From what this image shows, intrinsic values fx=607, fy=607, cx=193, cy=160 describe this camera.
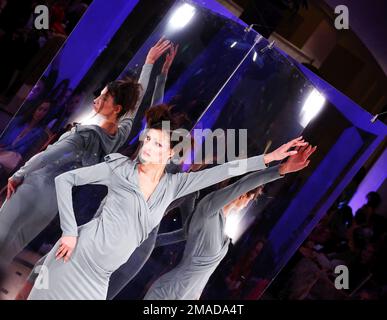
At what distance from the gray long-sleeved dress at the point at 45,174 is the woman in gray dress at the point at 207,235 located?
42cm

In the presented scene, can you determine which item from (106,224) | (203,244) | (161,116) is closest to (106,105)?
(161,116)

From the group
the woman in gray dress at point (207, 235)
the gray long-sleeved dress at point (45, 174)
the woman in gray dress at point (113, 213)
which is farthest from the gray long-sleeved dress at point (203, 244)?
the gray long-sleeved dress at point (45, 174)

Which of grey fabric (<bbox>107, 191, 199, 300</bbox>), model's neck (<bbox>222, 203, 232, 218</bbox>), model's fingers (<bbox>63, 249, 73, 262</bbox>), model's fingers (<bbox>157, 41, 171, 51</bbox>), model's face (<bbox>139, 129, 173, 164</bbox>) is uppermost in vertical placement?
model's fingers (<bbox>157, 41, 171, 51</bbox>)

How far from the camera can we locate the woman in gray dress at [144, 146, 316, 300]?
7.84 feet

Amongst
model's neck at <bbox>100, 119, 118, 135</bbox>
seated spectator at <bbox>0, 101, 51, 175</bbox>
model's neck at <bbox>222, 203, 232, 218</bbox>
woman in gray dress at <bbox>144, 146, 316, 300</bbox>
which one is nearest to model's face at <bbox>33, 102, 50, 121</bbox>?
seated spectator at <bbox>0, 101, 51, 175</bbox>

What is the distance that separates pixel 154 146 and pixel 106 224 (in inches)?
13.2

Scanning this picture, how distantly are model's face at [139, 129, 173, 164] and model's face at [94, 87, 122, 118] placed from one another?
0.14 m

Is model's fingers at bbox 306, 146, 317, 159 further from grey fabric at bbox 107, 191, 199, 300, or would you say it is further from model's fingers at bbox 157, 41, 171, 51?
model's fingers at bbox 157, 41, 171, 51

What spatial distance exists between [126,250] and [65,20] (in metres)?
1.21

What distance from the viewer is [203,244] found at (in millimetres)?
2430

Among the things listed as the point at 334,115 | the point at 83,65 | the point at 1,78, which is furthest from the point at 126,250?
the point at 1,78

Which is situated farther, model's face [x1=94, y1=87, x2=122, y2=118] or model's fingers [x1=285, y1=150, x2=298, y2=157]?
model's fingers [x1=285, y1=150, x2=298, y2=157]

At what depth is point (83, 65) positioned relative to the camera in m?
2.21

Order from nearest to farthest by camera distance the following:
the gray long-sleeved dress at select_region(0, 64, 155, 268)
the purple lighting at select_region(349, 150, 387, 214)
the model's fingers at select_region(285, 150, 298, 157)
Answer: the gray long-sleeved dress at select_region(0, 64, 155, 268) < the model's fingers at select_region(285, 150, 298, 157) < the purple lighting at select_region(349, 150, 387, 214)
